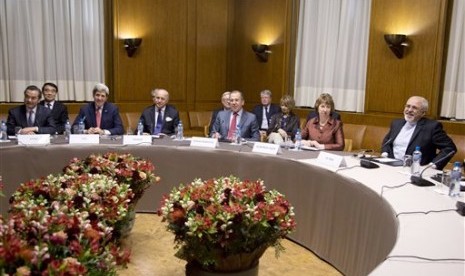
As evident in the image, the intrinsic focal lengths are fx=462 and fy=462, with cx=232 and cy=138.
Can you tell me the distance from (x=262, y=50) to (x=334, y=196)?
13.7 feet

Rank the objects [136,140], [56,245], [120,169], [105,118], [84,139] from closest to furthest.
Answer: [56,245]
[120,169]
[84,139]
[136,140]
[105,118]

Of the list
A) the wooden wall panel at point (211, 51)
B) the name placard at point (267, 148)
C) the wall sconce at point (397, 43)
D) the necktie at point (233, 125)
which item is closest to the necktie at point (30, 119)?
the necktie at point (233, 125)

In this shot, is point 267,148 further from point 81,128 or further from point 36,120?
point 36,120

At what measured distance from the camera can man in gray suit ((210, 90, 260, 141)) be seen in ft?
15.5

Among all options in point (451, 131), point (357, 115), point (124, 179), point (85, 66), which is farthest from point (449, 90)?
point (85, 66)

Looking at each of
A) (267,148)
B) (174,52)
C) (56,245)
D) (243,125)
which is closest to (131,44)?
(174,52)

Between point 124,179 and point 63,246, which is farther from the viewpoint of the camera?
point 124,179

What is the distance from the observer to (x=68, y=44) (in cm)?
609

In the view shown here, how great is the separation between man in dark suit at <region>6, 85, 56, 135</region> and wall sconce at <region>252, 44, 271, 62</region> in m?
3.40

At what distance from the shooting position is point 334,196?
3127 mm

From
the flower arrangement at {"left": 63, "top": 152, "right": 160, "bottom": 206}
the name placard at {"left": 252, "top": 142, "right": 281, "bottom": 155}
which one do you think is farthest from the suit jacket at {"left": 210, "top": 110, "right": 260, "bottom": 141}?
the flower arrangement at {"left": 63, "top": 152, "right": 160, "bottom": 206}

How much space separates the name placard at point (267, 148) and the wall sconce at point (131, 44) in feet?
10.8

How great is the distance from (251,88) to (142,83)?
172cm

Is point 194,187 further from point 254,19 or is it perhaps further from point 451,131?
point 254,19
